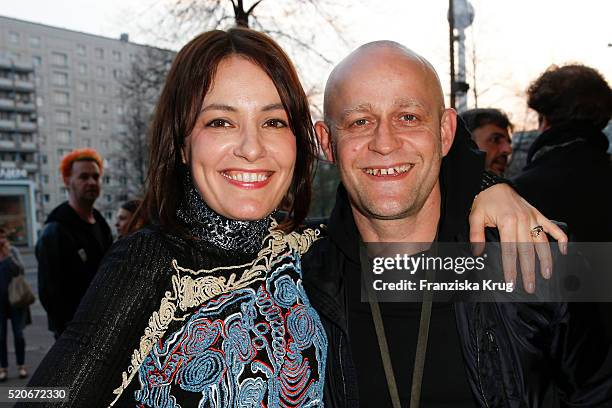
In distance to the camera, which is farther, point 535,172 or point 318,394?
point 535,172

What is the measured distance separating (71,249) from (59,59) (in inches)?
3110

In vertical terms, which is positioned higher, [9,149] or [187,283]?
[9,149]

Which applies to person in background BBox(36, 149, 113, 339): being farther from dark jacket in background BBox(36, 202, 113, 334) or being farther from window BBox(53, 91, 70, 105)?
window BBox(53, 91, 70, 105)

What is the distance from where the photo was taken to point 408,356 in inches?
88.0

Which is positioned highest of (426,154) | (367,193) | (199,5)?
(199,5)

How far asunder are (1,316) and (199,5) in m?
5.70

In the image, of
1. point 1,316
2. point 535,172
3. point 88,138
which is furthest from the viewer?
point 88,138

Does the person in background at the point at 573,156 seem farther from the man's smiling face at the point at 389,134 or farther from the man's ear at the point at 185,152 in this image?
the man's ear at the point at 185,152

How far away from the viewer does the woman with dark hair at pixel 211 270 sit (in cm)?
192

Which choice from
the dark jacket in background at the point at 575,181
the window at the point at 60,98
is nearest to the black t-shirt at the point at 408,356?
the dark jacket in background at the point at 575,181

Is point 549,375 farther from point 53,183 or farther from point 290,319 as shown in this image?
point 53,183

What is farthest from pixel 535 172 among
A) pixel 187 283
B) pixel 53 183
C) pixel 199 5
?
pixel 53 183

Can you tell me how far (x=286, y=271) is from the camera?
236 centimetres

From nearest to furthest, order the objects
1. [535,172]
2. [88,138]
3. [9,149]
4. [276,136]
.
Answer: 1. [276,136]
2. [535,172]
3. [9,149]
4. [88,138]
